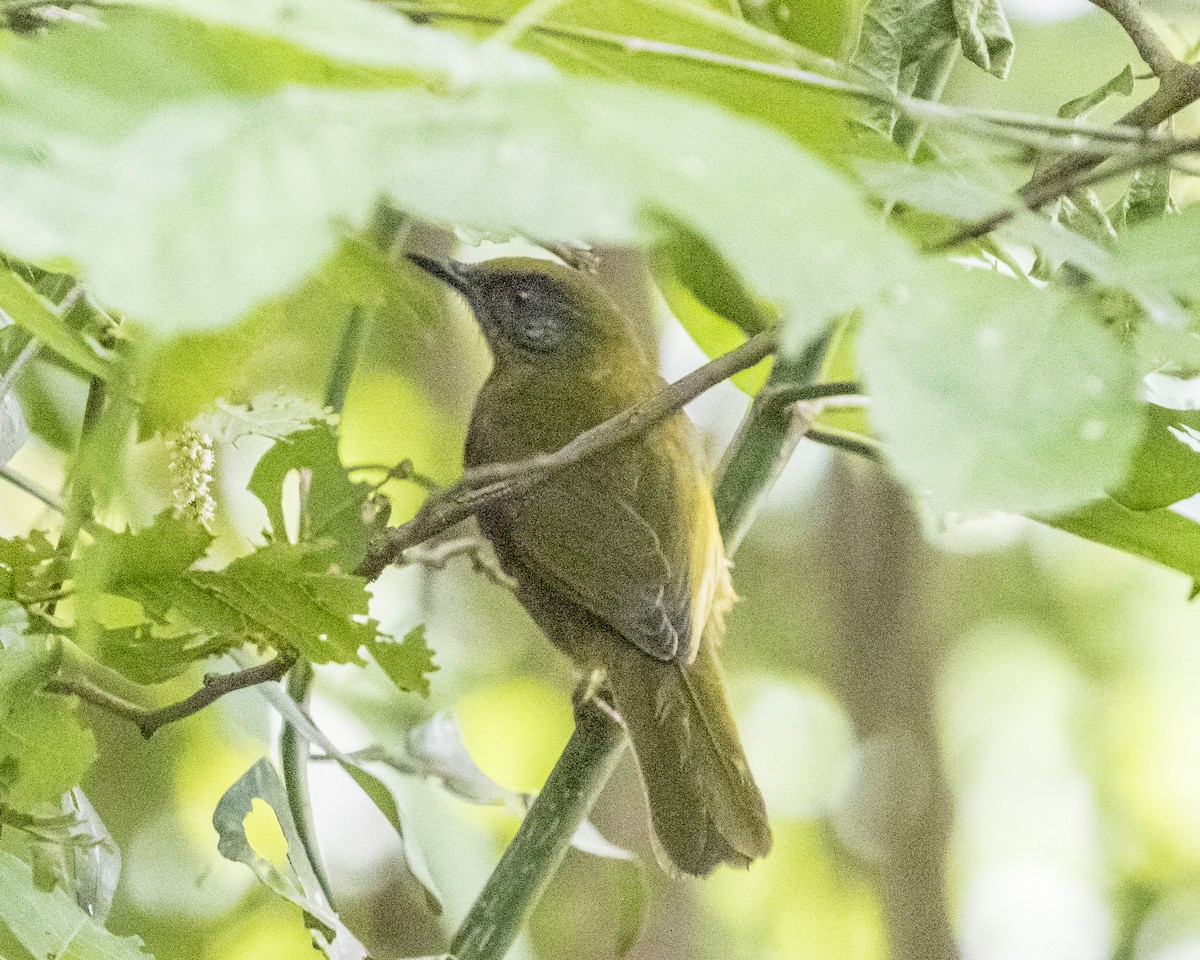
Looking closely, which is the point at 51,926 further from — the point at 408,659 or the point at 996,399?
the point at 996,399

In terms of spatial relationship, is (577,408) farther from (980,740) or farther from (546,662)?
(980,740)

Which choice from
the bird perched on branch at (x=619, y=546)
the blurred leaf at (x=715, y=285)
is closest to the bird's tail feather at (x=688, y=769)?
the bird perched on branch at (x=619, y=546)

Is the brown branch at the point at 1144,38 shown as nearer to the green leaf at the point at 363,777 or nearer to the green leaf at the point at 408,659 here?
the green leaf at the point at 408,659

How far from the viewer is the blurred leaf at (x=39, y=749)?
14.6 inches

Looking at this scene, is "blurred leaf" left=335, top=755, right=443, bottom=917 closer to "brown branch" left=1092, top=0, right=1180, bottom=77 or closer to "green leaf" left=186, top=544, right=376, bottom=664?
"green leaf" left=186, top=544, right=376, bottom=664

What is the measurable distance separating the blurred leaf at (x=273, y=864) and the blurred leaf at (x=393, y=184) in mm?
321

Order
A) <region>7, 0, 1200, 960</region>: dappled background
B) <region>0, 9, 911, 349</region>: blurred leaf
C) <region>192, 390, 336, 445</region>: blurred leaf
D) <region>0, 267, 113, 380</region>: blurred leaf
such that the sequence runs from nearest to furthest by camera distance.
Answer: <region>0, 9, 911, 349</region>: blurred leaf < <region>0, 267, 113, 380</region>: blurred leaf < <region>192, 390, 336, 445</region>: blurred leaf < <region>7, 0, 1200, 960</region>: dappled background

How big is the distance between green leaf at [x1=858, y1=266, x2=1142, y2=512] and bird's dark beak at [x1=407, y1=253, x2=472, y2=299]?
1.17 ft

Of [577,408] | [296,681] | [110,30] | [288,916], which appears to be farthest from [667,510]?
[288,916]

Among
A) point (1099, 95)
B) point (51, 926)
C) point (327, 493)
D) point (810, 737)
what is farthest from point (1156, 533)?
point (810, 737)

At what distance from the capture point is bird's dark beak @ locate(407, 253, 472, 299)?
0.53 m

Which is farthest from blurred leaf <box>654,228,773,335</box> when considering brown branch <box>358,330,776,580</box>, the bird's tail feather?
the bird's tail feather

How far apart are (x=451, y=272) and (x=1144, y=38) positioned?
0.34 meters

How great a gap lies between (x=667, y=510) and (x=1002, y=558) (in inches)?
27.9
